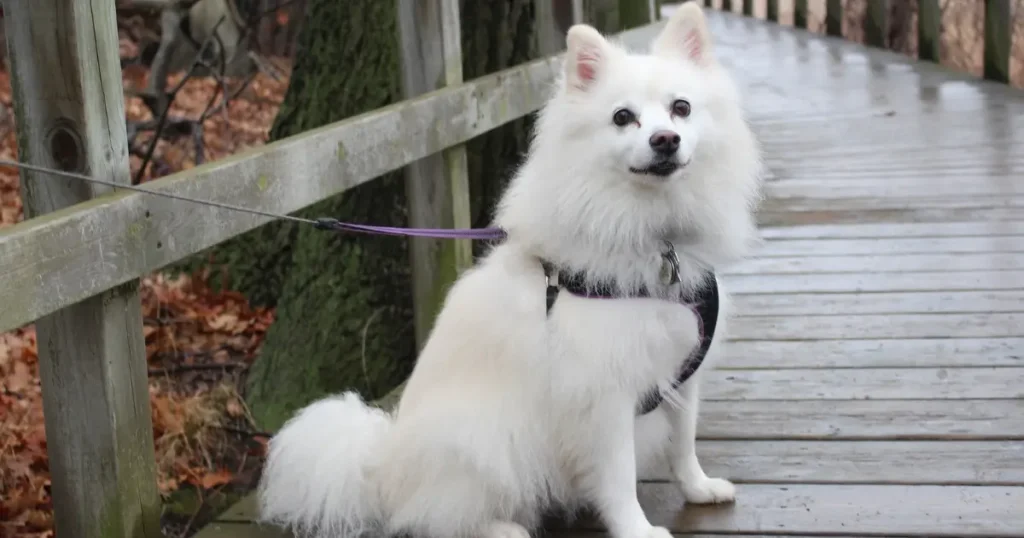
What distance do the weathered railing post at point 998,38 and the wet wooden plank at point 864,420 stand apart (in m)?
6.62

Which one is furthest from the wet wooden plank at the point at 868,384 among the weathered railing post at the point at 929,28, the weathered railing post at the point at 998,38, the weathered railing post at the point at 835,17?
the weathered railing post at the point at 835,17

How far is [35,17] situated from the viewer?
2004mm

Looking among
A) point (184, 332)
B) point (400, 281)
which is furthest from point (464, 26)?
point (184, 332)

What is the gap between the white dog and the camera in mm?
2236

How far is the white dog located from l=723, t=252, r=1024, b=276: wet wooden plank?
6.50ft

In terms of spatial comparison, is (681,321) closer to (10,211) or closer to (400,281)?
(400,281)

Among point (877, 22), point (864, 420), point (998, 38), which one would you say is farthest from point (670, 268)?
A: point (877, 22)

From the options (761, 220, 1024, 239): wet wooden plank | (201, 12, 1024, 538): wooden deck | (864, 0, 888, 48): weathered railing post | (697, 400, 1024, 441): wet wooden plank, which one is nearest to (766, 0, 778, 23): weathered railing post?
(864, 0, 888, 48): weathered railing post

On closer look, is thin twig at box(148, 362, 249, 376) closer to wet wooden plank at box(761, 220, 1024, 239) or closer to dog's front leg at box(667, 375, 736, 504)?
wet wooden plank at box(761, 220, 1024, 239)

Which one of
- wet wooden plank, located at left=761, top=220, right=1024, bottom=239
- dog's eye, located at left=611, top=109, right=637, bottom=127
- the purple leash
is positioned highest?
dog's eye, located at left=611, top=109, right=637, bottom=127

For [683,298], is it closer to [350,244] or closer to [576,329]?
[576,329]

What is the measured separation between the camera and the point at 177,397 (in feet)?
15.9

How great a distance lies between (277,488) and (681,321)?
3.01ft

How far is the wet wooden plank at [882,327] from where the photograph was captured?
3557mm
